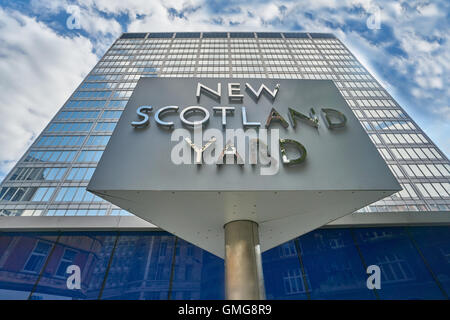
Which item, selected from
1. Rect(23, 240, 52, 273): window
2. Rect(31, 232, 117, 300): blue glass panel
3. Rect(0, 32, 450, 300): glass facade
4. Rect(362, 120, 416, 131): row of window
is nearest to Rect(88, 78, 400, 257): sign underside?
Rect(0, 32, 450, 300): glass facade

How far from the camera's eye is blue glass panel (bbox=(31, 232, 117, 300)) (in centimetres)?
741

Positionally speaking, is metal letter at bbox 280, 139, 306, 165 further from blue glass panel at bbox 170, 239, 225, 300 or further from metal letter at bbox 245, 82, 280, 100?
blue glass panel at bbox 170, 239, 225, 300

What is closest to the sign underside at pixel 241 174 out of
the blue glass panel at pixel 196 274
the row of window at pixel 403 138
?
the blue glass panel at pixel 196 274

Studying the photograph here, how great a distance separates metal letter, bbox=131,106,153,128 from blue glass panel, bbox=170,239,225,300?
4714 mm

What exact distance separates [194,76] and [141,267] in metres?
52.7

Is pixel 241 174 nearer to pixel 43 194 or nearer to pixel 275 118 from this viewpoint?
pixel 275 118

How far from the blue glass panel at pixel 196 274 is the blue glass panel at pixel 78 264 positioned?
255cm

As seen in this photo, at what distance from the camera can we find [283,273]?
7.94m

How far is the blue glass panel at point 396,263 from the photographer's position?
7664 mm

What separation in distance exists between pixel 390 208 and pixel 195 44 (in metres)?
63.3

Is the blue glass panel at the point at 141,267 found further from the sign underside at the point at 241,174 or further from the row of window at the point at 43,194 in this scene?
the row of window at the point at 43,194

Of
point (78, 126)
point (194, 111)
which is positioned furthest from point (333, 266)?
point (78, 126)

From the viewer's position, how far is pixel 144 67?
58.0 metres
